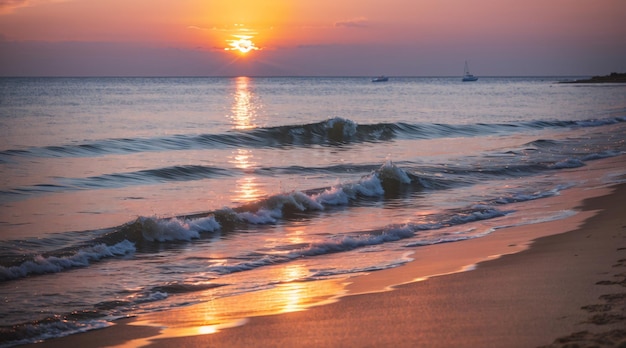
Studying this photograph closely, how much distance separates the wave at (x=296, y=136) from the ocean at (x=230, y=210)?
210 mm

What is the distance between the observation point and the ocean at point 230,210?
7906mm

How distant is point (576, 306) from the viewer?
223 inches

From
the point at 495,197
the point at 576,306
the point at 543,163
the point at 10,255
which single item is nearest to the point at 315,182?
the point at 495,197

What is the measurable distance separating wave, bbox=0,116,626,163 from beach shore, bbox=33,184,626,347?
18.2 m

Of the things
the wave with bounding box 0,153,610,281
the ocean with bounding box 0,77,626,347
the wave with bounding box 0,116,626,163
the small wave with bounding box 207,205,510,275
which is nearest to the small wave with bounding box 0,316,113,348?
the ocean with bounding box 0,77,626,347

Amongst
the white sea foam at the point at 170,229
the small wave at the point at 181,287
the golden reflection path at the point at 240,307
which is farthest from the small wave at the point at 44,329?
the white sea foam at the point at 170,229

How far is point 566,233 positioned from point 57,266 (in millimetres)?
7365

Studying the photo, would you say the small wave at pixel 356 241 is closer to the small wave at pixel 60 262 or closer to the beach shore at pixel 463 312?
the beach shore at pixel 463 312

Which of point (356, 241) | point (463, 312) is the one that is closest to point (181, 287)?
point (356, 241)

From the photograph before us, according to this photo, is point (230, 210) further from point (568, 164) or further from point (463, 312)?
point (568, 164)

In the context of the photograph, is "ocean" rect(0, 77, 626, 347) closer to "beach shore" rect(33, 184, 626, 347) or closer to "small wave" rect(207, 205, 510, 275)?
"small wave" rect(207, 205, 510, 275)

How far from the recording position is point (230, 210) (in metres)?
13.1

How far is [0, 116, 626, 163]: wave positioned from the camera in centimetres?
2548

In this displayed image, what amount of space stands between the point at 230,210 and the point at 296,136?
20.6 meters
